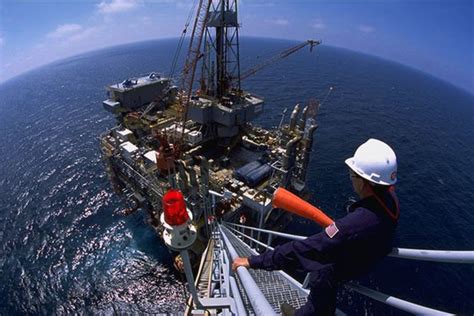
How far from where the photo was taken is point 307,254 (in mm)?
4938

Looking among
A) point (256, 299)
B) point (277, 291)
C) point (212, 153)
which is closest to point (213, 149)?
point (212, 153)

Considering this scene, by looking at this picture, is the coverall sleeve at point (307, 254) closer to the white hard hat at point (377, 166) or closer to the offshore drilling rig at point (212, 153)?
the white hard hat at point (377, 166)

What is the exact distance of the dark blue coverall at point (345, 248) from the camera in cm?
463

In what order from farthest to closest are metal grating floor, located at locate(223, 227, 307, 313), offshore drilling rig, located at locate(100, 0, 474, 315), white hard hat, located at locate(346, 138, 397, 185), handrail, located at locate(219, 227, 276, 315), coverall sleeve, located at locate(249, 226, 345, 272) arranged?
1. offshore drilling rig, located at locate(100, 0, 474, 315)
2. metal grating floor, located at locate(223, 227, 307, 313)
3. white hard hat, located at locate(346, 138, 397, 185)
4. coverall sleeve, located at locate(249, 226, 345, 272)
5. handrail, located at locate(219, 227, 276, 315)

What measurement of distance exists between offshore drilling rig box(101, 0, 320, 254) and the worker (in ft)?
61.2

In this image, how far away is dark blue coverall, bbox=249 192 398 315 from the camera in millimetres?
4633

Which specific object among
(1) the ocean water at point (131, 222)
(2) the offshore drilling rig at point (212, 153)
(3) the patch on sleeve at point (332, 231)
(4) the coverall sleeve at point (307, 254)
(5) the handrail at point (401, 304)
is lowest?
(1) the ocean water at point (131, 222)

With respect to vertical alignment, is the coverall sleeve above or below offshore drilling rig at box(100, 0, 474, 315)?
above

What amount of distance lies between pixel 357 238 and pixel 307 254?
986 mm

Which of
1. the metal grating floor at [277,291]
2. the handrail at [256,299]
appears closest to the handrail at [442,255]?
the handrail at [256,299]

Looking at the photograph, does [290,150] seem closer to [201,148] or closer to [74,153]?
[201,148]

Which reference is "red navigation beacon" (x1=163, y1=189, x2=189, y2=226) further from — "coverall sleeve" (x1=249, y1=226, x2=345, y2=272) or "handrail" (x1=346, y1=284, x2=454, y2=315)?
"handrail" (x1=346, y1=284, x2=454, y2=315)

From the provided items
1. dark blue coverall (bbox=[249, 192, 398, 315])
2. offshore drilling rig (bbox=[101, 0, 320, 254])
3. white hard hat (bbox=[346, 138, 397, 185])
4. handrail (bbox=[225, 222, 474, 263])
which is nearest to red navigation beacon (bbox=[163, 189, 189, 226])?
dark blue coverall (bbox=[249, 192, 398, 315])

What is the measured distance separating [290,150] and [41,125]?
8770cm
